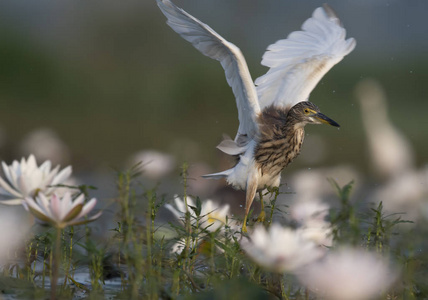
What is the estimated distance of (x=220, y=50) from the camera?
3.34 meters

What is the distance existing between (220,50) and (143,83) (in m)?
9.43

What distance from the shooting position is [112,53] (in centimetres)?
1380

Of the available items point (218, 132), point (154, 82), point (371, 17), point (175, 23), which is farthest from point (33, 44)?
point (175, 23)

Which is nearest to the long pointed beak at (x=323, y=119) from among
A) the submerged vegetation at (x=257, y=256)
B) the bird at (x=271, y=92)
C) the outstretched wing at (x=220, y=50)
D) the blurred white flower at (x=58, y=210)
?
the bird at (x=271, y=92)

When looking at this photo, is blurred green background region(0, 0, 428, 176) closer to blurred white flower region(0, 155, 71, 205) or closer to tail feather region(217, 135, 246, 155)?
tail feather region(217, 135, 246, 155)

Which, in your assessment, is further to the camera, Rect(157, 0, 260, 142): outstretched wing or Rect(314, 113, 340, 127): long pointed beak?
Rect(314, 113, 340, 127): long pointed beak

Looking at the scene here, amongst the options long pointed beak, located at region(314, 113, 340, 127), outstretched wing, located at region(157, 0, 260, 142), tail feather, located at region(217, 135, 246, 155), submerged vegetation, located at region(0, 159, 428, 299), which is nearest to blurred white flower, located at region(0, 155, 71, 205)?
submerged vegetation, located at region(0, 159, 428, 299)

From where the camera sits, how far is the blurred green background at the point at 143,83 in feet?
32.1

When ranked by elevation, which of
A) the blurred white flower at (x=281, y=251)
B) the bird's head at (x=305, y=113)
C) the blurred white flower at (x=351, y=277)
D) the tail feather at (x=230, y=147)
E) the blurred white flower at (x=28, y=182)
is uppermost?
the bird's head at (x=305, y=113)

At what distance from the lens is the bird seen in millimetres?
3299

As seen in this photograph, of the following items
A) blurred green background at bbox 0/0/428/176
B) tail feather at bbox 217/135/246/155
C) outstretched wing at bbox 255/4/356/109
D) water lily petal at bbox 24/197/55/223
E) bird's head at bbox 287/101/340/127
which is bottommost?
water lily petal at bbox 24/197/55/223

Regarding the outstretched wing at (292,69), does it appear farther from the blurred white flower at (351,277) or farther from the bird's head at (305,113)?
the blurred white flower at (351,277)

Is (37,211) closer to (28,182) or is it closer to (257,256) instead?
(28,182)

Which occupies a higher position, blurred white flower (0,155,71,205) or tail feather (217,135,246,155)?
tail feather (217,135,246,155)
